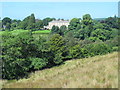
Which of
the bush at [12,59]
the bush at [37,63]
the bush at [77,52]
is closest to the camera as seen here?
the bush at [12,59]

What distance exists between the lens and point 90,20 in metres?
84.6

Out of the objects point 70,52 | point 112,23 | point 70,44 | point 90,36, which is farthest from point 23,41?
point 112,23

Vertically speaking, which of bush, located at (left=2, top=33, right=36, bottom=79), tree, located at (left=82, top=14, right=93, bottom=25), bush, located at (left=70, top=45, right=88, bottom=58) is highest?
tree, located at (left=82, top=14, right=93, bottom=25)

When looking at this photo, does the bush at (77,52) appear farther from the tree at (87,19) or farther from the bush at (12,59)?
the tree at (87,19)

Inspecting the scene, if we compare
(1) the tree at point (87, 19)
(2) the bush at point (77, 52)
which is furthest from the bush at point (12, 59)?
(1) the tree at point (87, 19)

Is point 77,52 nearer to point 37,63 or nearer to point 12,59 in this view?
point 37,63

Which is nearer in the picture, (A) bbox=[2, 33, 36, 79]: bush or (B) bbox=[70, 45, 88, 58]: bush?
(A) bbox=[2, 33, 36, 79]: bush

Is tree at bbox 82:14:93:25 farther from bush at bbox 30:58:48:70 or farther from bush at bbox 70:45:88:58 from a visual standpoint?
bush at bbox 30:58:48:70

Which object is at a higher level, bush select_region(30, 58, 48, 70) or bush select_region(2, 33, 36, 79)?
bush select_region(2, 33, 36, 79)

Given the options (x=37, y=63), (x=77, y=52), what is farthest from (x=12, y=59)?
(x=77, y=52)

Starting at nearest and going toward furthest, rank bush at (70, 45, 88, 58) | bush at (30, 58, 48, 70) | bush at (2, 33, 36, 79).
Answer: bush at (2, 33, 36, 79)
bush at (30, 58, 48, 70)
bush at (70, 45, 88, 58)

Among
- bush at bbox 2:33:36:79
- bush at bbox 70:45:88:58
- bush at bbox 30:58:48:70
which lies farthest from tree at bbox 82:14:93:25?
bush at bbox 2:33:36:79

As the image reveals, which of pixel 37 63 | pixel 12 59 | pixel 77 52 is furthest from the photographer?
pixel 77 52

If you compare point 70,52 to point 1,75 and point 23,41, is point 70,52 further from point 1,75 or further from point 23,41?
point 1,75
